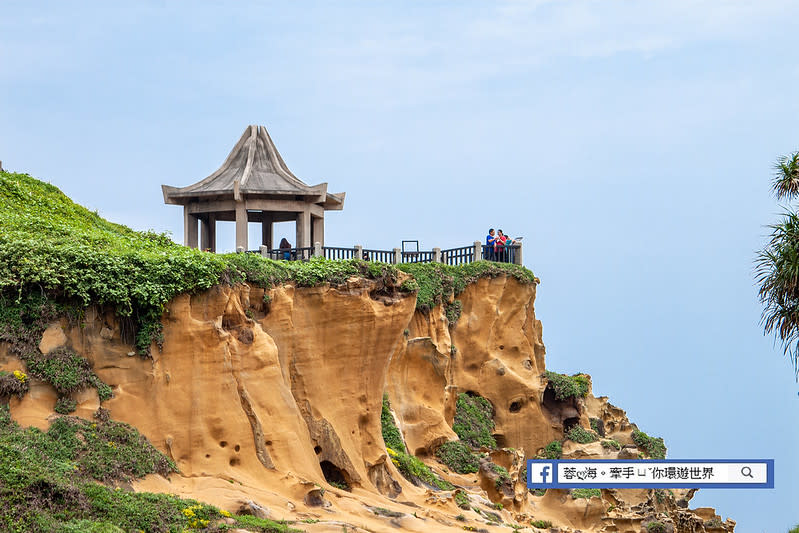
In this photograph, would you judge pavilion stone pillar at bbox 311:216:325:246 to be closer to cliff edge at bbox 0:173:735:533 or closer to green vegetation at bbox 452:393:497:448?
cliff edge at bbox 0:173:735:533

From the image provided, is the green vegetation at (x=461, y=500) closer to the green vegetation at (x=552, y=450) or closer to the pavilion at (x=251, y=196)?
the pavilion at (x=251, y=196)

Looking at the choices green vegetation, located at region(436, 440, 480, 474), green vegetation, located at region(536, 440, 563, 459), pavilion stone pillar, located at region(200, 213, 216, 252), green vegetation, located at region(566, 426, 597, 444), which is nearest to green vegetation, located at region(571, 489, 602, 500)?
green vegetation, located at region(436, 440, 480, 474)

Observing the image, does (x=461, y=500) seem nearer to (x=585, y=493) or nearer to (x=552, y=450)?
(x=585, y=493)

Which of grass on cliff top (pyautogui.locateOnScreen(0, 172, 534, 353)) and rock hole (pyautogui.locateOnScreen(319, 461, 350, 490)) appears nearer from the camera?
grass on cliff top (pyautogui.locateOnScreen(0, 172, 534, 353))

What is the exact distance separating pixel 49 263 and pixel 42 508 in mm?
5110

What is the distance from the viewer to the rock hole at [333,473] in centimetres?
2350

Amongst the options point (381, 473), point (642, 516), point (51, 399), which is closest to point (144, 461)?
point (51, 399)

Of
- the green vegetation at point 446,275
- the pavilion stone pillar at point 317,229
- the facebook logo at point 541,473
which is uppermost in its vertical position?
the pavilion stone pillar at point 317,229

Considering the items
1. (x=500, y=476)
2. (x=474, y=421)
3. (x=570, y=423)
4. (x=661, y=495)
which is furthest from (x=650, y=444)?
(x=500, y=476)

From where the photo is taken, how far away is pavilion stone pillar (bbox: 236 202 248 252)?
32.0 meters

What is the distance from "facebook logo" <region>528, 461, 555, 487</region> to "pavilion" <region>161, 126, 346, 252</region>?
11249 millimetres

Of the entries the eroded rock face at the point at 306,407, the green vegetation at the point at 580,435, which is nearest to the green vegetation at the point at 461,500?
the eroded rock face at the point at 306,407

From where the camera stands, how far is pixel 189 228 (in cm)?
3384

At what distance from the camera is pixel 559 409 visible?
3747 cm
